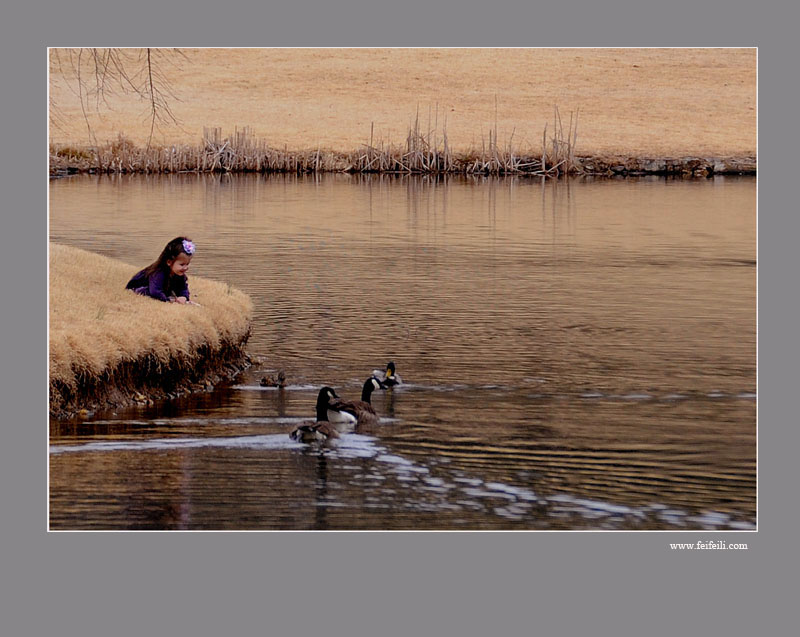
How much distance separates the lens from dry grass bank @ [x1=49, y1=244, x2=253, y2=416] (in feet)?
53.0

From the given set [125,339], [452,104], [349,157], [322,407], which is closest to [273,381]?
[125,339]

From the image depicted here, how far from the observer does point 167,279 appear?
62.7 feet

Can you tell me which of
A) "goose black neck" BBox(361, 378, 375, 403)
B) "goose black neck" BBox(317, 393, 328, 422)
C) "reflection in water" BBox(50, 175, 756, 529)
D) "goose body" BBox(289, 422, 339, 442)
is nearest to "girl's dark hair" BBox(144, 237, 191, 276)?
"reflection in water" BBox(50, 175, 756, 529)

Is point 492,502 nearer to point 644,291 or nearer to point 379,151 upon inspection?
point 644,291

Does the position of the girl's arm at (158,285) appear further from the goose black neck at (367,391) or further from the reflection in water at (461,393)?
the goose black neck at (367,391)

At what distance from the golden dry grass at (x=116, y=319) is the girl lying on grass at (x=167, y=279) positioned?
204mm

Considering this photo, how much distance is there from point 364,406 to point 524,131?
44.5 meters

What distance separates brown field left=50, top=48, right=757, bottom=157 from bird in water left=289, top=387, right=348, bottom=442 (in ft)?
129

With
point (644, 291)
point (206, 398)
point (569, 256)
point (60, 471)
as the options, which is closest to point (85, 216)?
point (569, 256)

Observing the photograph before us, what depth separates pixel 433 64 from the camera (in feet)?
214

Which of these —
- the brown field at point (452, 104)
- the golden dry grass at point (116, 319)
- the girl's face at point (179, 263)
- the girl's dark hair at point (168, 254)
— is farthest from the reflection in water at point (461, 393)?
the brown field at point (452, 104)

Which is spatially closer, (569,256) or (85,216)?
(569,256)

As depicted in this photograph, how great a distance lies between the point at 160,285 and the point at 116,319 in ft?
5.80

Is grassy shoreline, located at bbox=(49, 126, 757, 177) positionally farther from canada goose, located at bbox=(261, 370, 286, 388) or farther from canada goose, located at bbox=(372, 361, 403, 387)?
canada goose, located at bbox=(261, 370, 286, 388)
